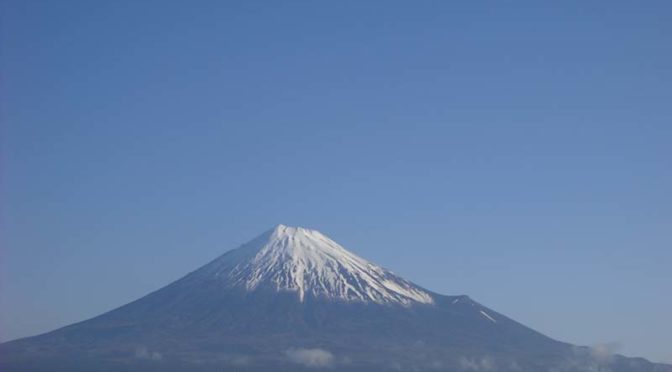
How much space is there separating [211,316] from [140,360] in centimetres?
1820

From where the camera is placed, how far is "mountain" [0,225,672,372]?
14138 cm

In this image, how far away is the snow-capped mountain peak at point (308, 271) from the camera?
539 ft

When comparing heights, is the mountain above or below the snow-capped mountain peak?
below

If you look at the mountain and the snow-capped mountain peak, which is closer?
the mountain

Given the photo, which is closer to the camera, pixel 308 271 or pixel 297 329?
pixel 297 329

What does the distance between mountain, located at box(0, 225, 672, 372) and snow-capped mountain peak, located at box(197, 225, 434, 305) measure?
0.19 metres

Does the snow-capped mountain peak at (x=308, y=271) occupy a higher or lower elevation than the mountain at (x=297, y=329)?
higher

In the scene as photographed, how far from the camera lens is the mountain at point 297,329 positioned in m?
141

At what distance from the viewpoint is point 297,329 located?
153m

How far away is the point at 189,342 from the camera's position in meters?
147

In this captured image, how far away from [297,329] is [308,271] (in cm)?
1642

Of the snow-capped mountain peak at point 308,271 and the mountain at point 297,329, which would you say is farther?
the snow-capped mountain peak at point 308,271

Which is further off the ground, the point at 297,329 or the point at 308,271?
the point at 308,271

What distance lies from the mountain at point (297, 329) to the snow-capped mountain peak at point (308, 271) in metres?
0.19
